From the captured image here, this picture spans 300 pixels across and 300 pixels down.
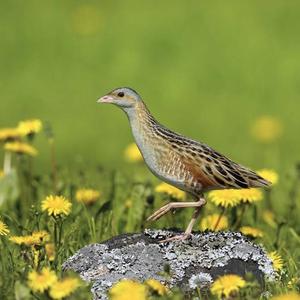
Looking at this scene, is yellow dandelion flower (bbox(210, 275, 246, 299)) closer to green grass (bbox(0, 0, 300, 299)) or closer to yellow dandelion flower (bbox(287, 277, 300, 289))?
yellow dandelion flower (bbox(287, 277, 300, 289))

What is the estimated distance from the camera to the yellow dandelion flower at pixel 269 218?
26.4ft

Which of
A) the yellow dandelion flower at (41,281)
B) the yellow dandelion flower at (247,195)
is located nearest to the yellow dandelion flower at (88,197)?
the yellow dandelion flower at (247,195)

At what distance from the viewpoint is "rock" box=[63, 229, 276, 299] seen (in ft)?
19.0

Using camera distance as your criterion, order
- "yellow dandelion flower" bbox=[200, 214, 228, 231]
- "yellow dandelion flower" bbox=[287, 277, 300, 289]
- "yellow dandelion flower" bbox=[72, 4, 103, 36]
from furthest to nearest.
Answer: "yellow dandelion flower" bbox=[72, 4, 103, 36]
"yellow dandelion flower" bbox=[200, 214, 228, 231]
"yellow dandelion flower" bbox=[287, 277, 300, 289]

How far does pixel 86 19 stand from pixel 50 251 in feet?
27.4

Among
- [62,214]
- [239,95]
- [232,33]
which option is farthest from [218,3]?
[62,214]

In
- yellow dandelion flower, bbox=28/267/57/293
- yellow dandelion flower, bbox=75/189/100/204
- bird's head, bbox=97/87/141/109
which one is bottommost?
yellow dandelion flower, bbox=75/189/100/204

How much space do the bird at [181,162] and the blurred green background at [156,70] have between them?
4647 mm

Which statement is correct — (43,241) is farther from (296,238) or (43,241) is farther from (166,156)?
(296,238)

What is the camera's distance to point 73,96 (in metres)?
13.1

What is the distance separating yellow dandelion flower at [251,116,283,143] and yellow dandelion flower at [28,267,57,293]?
719cm

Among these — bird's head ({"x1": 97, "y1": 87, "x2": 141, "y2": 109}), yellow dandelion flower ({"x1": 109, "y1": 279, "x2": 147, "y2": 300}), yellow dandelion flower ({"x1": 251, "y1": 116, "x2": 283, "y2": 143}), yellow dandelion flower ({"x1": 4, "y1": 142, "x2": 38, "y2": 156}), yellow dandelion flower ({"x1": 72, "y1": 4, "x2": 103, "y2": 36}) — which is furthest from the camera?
yellow dandelion flower ({"x1": 72, "y1": 4, "x2": 103, "y2": 36})

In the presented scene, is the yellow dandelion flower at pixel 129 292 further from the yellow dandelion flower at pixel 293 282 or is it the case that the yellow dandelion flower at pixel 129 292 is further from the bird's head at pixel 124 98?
the bird's head at pixel 124 98

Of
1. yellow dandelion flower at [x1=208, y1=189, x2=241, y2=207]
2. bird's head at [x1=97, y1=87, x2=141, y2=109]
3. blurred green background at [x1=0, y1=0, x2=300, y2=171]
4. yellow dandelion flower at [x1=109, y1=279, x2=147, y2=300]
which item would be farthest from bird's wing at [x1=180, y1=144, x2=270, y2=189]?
blurred green background at [x1=0, y1=0, x2=300, y2=171]
